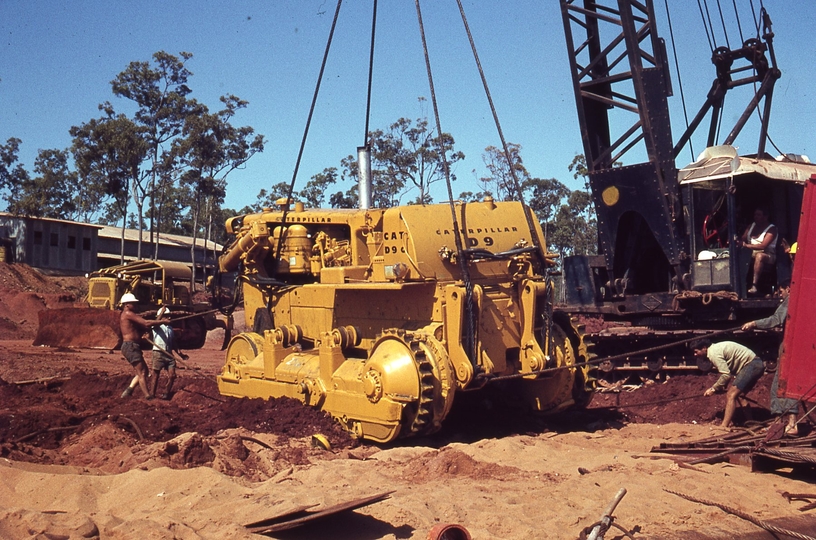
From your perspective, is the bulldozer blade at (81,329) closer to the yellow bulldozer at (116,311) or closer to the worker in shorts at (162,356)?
the yellow bulldozer at (116,311)

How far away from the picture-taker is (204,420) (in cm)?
976

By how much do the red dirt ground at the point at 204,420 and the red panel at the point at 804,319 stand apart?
8.88ft

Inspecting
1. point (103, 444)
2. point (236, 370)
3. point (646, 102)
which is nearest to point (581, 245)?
point (646, 102)

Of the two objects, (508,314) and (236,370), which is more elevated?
(508,314)

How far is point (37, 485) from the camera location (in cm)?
634

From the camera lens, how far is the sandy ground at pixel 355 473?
5.68m

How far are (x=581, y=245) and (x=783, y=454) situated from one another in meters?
38.5

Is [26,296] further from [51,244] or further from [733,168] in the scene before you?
[733,168]

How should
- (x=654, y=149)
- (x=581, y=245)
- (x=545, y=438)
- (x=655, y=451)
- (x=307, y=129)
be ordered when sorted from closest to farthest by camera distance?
(x=655, y=451), (x=545, y=438), (x=307, y=129), (x=654, y=149), (x=581, y=245)

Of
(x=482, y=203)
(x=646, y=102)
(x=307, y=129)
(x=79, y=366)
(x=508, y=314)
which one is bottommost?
(x=79, y=366)

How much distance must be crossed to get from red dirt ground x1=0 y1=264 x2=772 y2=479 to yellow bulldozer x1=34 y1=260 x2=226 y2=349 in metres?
7.27

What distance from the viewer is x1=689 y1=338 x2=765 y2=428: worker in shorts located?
957 cm

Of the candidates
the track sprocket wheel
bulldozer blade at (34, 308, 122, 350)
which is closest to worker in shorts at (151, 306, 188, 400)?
the track sprocket wheel

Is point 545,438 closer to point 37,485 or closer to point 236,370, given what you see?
point 236,370
